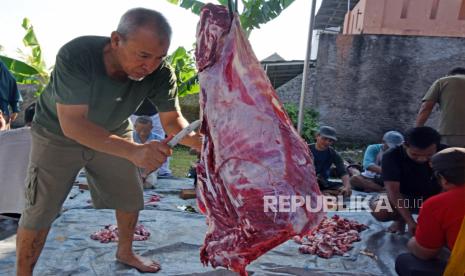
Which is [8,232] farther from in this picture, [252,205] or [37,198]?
[252,205]

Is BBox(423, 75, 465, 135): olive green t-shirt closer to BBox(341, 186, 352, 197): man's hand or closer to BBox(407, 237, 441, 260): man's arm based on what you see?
BBox(341, 186, 352, 197): man's hand

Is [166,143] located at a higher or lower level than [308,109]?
higher

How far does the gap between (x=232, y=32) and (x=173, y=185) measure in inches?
184

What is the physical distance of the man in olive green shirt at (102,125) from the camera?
2.14 m

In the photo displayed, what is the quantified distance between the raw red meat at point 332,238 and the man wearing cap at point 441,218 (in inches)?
31.9

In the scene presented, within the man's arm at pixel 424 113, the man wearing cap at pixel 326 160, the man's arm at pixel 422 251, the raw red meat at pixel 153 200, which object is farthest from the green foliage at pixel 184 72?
the man's arm at pixel 422 251

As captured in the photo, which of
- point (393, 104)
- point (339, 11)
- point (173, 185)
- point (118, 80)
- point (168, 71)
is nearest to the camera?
point (118, 80)

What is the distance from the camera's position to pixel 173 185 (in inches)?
250

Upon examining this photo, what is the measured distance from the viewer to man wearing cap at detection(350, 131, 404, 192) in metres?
6.32

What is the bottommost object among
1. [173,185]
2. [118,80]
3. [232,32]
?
[173,185]

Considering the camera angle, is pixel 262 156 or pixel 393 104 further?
pixel 393 104

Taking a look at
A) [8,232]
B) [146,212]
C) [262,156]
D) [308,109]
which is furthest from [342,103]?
[262,156]

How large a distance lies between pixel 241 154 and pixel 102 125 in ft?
4.08

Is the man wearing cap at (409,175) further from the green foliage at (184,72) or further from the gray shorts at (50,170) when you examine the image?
the green foliage at (184,72)
